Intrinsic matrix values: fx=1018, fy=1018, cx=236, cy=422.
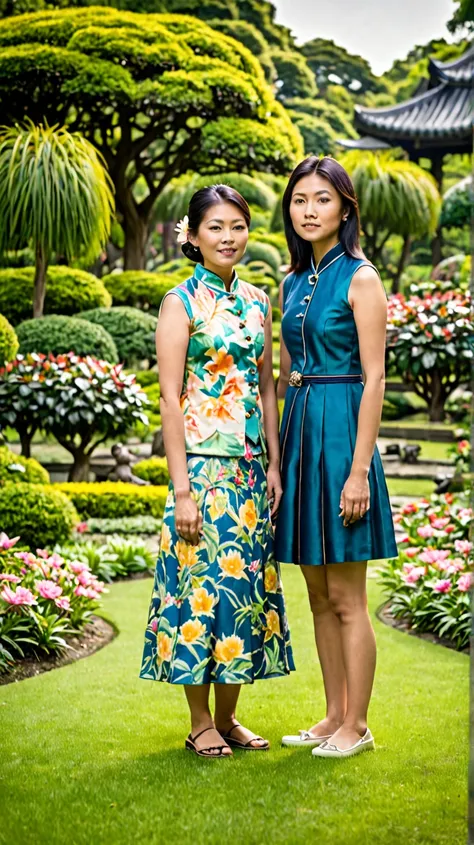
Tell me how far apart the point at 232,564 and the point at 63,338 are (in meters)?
4.87

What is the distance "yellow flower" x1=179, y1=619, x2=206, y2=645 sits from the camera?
2387mm

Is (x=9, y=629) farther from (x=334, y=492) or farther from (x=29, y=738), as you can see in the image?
(x=334, y=492)

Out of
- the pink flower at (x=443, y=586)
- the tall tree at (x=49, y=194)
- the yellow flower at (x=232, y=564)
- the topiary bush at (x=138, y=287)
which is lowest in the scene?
the pink flower at (x=443, y=586)

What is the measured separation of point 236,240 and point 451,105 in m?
15.0

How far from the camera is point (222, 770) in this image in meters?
2.34

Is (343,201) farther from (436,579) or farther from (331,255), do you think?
(436,579)

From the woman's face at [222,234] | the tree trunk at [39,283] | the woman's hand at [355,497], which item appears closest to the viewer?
the woman's hand at [355,497]

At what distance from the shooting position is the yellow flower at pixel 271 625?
8.20 ft

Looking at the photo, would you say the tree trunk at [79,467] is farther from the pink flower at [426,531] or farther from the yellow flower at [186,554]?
the yellow flower at [186,554]

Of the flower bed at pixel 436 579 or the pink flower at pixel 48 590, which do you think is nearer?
the pink flower at pixel 48 590

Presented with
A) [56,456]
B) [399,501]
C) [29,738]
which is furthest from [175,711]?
[56,456]

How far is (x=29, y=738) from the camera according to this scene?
106 inches

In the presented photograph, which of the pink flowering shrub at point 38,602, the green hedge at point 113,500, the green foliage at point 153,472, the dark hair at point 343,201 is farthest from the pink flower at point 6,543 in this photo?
the green foliage at point 153,472

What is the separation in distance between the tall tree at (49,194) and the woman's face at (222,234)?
4784 millimetres
